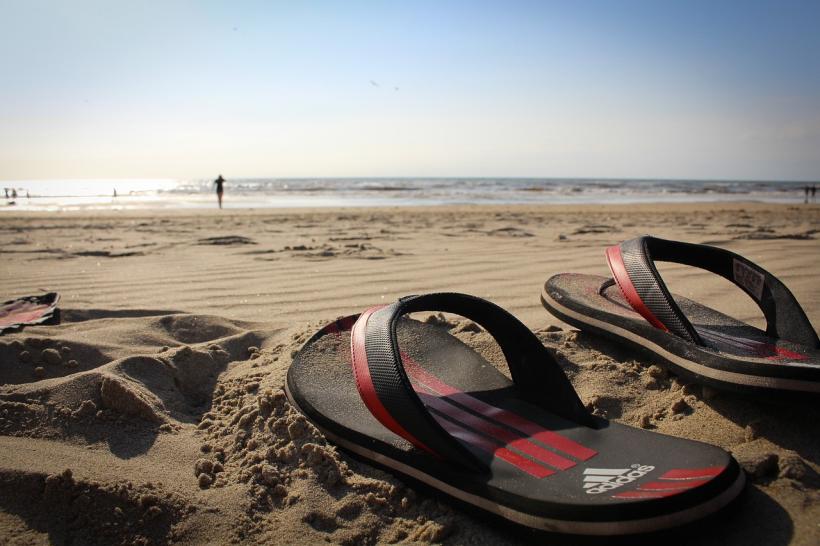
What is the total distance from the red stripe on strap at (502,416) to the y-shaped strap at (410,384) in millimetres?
108

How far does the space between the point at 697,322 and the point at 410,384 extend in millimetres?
1373

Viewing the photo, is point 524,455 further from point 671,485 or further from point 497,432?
point 671,485

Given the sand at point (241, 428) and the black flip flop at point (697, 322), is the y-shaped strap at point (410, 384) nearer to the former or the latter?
the sand at point (241, 428)

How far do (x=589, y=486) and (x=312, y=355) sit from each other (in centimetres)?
97

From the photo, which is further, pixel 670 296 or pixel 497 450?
pixel 670 296

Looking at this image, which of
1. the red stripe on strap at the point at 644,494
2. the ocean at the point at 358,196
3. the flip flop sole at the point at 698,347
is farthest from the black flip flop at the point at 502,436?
the ocean at the point at 358,196

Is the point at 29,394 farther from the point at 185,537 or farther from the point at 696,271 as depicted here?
the point at 696,271

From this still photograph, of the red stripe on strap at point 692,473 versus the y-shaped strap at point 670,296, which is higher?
the y-shaped strap at point 670,296

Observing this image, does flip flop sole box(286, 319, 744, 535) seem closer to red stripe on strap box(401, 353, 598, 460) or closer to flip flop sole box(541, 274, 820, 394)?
red stripe on strap box(401, 353, 598, 460)

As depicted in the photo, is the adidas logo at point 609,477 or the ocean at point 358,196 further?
the ocean at point 358,196

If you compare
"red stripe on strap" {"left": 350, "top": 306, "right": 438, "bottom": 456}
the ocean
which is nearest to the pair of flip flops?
"red stripe on strap" {"left": 350, "top": 306, "right": 438, "bottom": 456}

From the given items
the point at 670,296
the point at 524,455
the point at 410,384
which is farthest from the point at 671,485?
the point at 670,296

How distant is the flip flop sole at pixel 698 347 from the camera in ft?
4.36

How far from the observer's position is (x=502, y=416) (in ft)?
4.84
